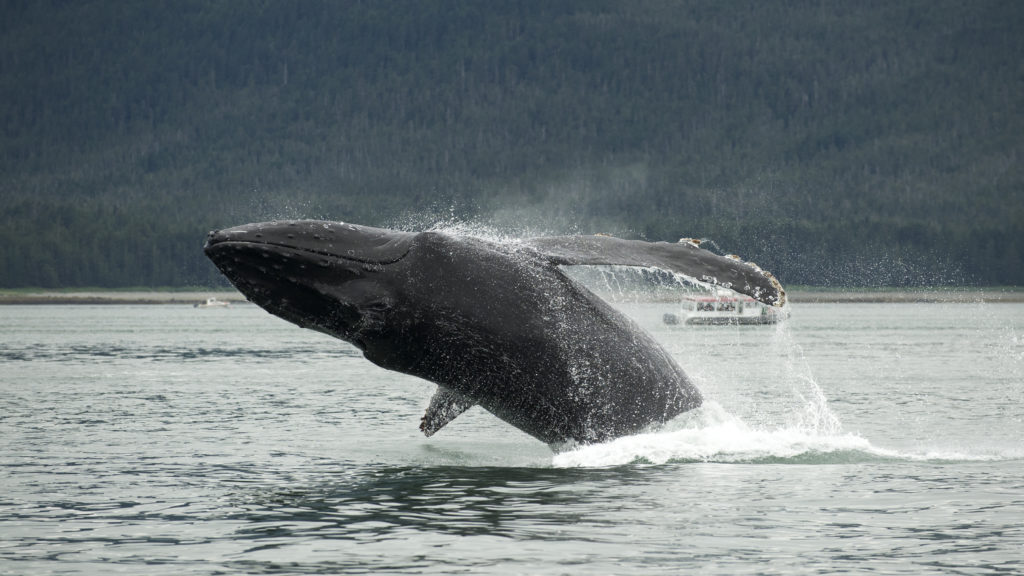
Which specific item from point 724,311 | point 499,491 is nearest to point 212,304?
point 724,311

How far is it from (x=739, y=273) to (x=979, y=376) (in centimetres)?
2392

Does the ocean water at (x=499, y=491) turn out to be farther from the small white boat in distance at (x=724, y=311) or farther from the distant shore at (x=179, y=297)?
the distant shore at (x=179, y=297)

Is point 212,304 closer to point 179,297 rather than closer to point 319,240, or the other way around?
point 179,297

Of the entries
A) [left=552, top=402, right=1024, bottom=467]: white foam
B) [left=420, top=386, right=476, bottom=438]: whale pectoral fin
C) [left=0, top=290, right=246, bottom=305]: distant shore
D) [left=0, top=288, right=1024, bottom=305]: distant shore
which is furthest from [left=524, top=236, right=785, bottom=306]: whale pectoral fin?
[left=0, top=290, right=246, bottom=305]: distant shore

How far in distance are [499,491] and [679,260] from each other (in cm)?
316

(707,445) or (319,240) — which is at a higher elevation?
(319,240)

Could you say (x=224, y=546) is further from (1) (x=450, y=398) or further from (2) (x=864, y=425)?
(2) (x=864, y=425)

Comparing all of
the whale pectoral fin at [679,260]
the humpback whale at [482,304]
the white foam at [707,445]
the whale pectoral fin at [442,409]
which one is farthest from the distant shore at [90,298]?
the whale pectoral fin at [679,260]

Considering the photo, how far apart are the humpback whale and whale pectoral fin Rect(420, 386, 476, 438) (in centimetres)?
45

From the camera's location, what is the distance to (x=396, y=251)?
11711mm

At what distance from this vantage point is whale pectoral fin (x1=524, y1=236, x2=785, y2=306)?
1071 cm

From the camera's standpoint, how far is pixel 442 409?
1335 centimetres

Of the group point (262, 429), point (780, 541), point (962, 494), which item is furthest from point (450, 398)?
point (262, 429)

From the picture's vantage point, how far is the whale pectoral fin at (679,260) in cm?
1071
